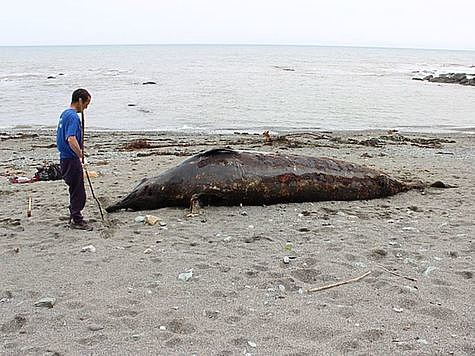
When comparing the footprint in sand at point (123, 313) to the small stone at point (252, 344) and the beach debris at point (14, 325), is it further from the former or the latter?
the small stone at point (252, 344)

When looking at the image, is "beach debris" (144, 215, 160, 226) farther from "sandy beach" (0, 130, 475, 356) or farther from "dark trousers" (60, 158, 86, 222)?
"dark trousers" (60, 158, 86, 222)

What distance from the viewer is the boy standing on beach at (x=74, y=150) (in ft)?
20.9

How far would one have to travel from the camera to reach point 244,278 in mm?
5102

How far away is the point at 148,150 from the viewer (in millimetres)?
15219

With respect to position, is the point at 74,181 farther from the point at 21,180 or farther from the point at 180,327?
the point at 21,180

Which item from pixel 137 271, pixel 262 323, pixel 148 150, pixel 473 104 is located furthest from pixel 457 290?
pixel 473 104

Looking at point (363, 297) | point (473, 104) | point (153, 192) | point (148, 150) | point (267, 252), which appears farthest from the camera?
point (473, 104)

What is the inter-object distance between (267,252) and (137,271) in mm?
1552

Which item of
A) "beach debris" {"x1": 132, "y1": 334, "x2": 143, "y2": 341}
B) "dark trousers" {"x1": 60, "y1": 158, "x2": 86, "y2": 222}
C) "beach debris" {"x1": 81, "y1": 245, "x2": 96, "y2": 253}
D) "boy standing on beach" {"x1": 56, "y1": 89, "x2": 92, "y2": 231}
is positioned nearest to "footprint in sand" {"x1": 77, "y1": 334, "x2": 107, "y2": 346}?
"beach debris" {"x1": 132, "y1": 334, "x2": 143, "y2": 341}

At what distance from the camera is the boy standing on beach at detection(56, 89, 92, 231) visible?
20.9 ft

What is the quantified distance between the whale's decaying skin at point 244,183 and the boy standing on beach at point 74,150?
35.1 inches

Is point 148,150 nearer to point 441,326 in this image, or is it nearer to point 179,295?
point 179,295

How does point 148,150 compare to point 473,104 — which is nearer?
point 148,150

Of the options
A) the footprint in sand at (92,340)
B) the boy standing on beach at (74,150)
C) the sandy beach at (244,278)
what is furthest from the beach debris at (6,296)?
the boy standing on beach at (74,150)
